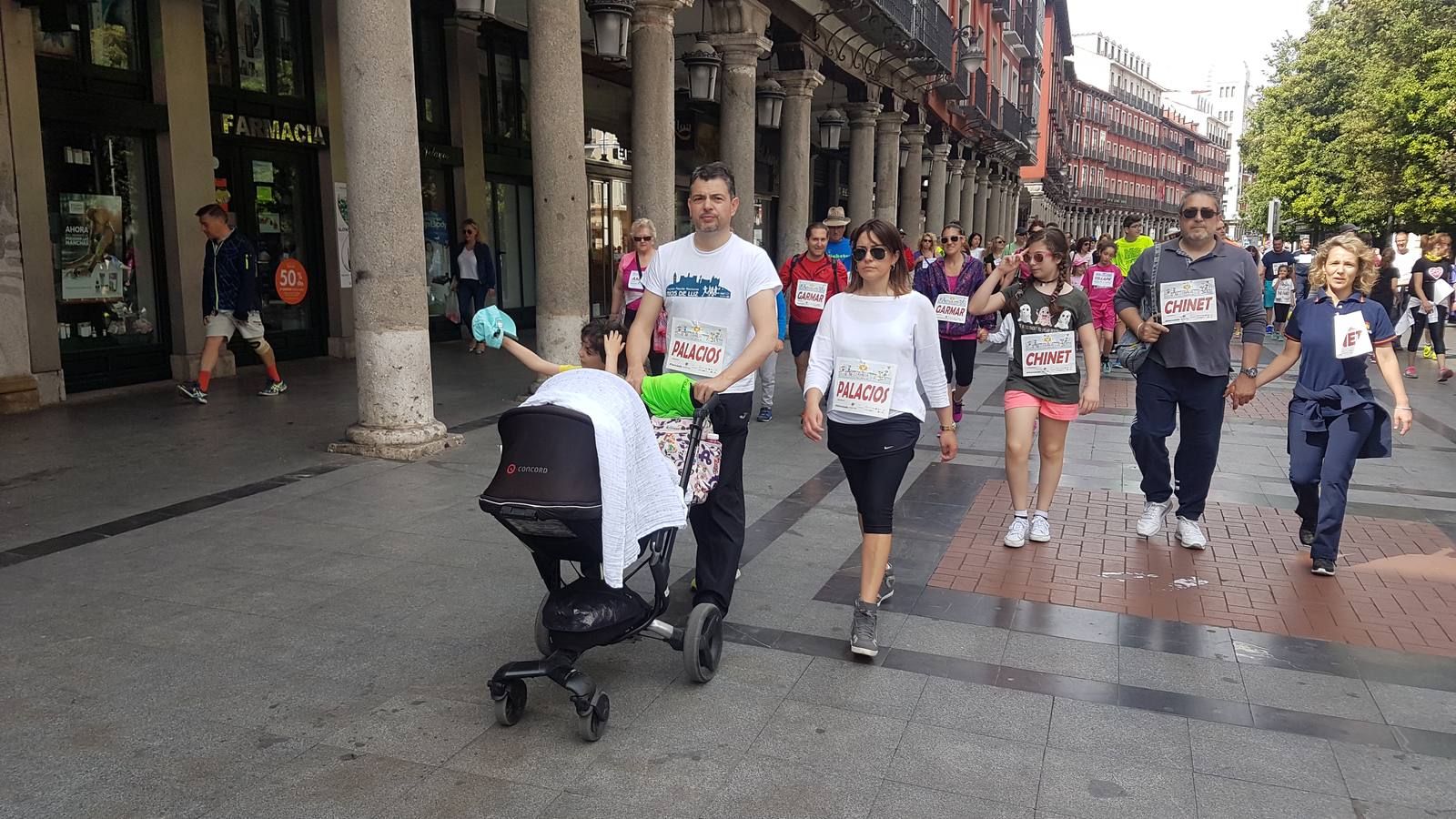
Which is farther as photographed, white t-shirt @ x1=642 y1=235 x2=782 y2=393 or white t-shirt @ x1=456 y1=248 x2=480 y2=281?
white t-shirt @ x1=456 y1=248 x2=480 y2=281

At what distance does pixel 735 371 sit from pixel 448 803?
6.03ft

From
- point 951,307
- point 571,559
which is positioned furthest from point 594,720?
point 951,307

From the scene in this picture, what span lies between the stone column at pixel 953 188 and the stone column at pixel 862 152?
13509 millimetres

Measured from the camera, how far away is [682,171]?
72.9 feet

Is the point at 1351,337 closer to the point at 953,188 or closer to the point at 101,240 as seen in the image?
the point at 101,240

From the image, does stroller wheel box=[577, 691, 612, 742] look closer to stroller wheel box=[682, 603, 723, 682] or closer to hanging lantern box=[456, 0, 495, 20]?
stroller wheel box=[682, 603, 723, 682]

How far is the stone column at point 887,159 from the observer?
851 inches

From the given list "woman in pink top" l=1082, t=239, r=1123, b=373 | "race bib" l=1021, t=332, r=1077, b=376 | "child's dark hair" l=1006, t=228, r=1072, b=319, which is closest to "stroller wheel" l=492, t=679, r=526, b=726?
"race bib" l=1021, t=332, r=1077, b=376

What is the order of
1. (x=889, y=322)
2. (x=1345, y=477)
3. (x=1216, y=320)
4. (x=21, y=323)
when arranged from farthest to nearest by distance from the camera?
1. (x=21, y=323)
2. (x=1216, y=320)
3. (x=1345, y=477)
4. (x=889, y=322)

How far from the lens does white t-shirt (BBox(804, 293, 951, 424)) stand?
436cm

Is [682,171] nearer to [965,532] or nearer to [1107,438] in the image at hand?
[1107,438]

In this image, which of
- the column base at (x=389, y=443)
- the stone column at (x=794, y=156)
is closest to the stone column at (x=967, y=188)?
the stone column at (x=794, y=156)

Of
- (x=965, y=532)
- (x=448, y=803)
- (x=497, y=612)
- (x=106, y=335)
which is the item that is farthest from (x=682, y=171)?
(x=448, y=803)

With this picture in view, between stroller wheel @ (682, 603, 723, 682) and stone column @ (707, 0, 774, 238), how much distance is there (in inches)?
409
